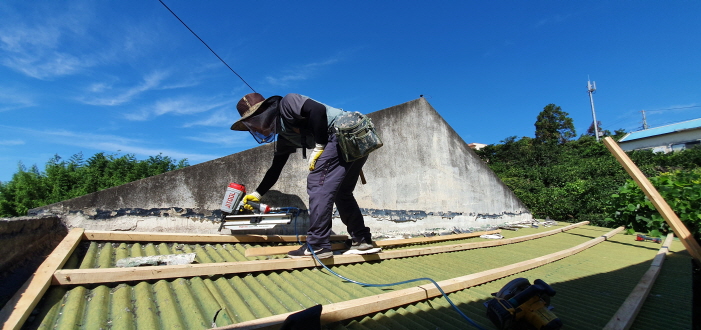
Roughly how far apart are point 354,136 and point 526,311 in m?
1.56

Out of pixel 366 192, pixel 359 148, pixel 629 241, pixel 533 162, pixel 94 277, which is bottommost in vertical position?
pixel 629 241

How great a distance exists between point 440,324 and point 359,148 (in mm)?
1358

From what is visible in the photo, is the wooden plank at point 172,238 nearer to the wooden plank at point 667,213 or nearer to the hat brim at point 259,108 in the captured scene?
the hat brim at point 259,108

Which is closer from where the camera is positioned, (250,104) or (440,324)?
(440,324)

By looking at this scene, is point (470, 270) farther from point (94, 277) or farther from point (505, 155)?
point (505, 155)

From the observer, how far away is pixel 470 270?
281 centimetres

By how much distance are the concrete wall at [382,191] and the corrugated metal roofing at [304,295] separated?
0.68 meters

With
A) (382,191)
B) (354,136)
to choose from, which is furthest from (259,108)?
(382,191)

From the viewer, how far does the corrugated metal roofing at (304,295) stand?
1352mm

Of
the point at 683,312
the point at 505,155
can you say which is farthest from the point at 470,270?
the point at 505,155

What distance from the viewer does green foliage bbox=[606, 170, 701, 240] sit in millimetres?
5312

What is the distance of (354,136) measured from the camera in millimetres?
2457

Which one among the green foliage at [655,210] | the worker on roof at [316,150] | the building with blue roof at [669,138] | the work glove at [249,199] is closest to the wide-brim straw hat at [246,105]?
the worker on roof at [316,150]

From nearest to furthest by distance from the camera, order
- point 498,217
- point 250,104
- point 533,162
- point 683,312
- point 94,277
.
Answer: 1. point 94,277
2. point 683,312
3. point 250,104
4. point 498,217
5. point 533,162
